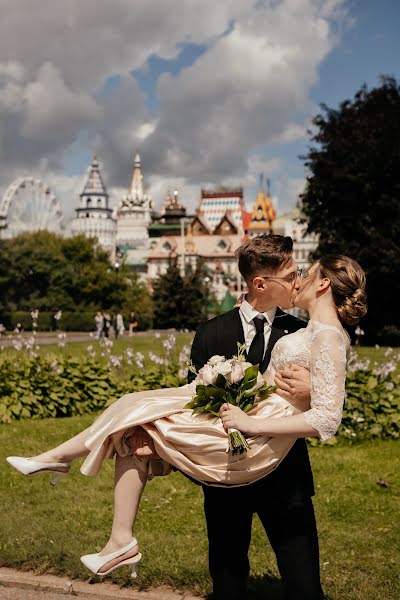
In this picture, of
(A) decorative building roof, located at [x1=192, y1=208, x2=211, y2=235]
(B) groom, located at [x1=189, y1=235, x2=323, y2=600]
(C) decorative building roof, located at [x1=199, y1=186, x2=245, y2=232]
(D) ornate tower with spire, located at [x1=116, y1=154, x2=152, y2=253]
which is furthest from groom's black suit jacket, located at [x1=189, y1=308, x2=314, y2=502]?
(D) ornate tower with spire, located at [x1=116, y1=154, x2=152, y2=253]

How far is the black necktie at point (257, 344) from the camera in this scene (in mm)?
3402

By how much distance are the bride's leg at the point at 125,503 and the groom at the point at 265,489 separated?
419 millimetres

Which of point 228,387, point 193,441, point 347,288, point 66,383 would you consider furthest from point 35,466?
point 66,383

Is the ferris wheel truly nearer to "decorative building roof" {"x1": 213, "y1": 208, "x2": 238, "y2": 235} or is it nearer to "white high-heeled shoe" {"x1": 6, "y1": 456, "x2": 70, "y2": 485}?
"decorative building roof" {"x1": 213, "y1": 208, "x2": 238, "y2": 235}

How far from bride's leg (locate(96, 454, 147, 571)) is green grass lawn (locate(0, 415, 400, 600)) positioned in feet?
6.25

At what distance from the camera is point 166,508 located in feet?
22.2

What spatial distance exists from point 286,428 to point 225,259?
4067 inches

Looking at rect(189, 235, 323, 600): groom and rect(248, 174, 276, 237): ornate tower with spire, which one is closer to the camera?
rect(189, 235, 323, 600): groom

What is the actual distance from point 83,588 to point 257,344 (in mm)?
2476

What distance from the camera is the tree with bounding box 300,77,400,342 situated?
96.3 ft

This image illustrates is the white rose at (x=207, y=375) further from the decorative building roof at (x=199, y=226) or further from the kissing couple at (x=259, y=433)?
the decorative building roof at (x=199, y=226)

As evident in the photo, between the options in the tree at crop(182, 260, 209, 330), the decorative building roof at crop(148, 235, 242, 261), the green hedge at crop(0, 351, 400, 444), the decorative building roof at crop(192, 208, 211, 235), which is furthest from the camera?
the decorative building roof at crop(192, 208, 211, 235)

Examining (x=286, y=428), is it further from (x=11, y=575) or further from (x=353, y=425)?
(x=353, y=425)


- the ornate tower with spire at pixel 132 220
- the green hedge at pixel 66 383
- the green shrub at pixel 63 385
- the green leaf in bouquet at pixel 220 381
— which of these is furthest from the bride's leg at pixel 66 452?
the ornate tower with spire at pixel 132 220
